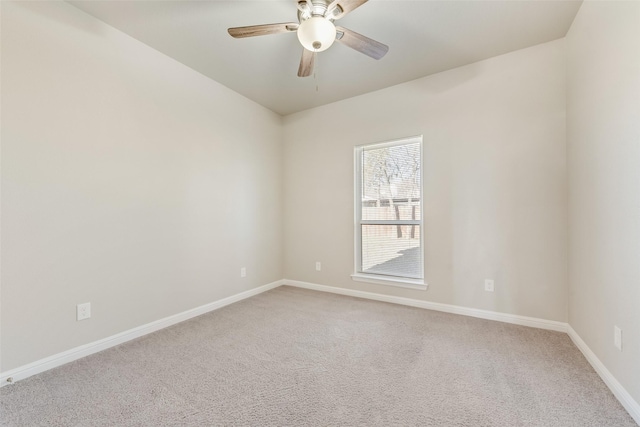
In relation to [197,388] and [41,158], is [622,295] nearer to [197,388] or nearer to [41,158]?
[197,388]

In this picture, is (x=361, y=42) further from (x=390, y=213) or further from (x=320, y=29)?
(x=390, y=213)

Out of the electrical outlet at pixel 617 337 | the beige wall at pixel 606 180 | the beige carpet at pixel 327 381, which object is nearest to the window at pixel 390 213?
the beige carpet at pixel 327 381

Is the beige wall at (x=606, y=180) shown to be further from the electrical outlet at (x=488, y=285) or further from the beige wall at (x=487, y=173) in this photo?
the electrical outlet at (x=488, y=285)

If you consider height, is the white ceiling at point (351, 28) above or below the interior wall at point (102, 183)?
above

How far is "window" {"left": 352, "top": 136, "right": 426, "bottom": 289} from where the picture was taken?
124 inches

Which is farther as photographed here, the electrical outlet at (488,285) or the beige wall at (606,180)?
the electrical outlet at (488,285)

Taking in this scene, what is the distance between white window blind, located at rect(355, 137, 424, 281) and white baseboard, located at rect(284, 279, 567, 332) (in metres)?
0.25

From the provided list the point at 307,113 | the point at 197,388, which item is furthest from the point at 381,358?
the point at 307,113

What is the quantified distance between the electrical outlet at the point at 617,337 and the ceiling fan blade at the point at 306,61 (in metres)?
2.62

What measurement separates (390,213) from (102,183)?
9.39 feet

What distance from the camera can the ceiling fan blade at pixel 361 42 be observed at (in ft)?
6.11

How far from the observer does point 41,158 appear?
1.86m

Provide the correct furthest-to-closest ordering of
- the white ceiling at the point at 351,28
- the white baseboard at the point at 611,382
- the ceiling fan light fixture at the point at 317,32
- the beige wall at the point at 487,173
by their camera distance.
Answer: the beige wall at the point at 487,173, the white ceiling at the point at 351,28, the ceiling fan light fixture at the point at 317,32, the white baseboard at the point at 611,382


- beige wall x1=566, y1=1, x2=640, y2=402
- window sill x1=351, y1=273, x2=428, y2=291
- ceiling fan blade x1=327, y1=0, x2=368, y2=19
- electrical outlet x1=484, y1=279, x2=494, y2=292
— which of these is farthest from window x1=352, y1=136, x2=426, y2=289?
ceiling fan blade x1=327, y1=0, x2=368, y2=19
